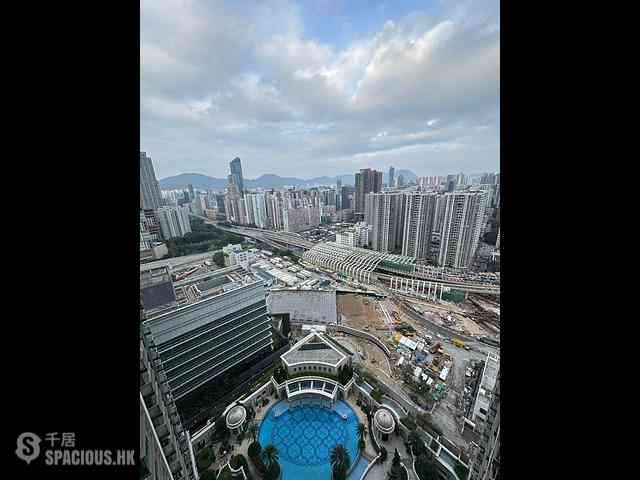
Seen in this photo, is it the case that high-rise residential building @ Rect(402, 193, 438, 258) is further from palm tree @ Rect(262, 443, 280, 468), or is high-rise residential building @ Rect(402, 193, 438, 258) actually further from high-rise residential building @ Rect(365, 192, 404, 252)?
palm tree @ Rect(262, 443, 280, 468)

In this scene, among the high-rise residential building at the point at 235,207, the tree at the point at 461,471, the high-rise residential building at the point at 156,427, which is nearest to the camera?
the high-rise residential building at the point at 156,427

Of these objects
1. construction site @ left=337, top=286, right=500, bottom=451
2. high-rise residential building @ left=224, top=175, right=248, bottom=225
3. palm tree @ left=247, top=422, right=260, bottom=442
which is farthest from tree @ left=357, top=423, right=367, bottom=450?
high-rise residential building @ left=224, top=175, right=248, bottom=225

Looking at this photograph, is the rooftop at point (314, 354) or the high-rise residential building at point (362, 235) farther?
the high-rise residential building at point (362, 235)

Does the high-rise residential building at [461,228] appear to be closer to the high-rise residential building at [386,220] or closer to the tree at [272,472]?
the high-rise residential building at [386,220]

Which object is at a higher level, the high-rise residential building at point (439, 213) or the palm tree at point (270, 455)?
the high-rise residential building at point (439, 213)

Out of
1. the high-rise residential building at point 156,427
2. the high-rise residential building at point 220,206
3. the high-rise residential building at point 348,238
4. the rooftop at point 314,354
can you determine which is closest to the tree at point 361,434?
the rooftop at point 314,354

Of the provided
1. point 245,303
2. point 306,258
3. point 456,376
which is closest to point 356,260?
point 306,258
